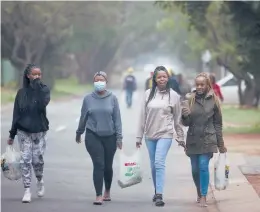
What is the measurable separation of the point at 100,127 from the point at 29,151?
1.00m

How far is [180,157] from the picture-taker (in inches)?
687

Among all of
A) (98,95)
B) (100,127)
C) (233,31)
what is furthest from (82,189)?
(233,31)

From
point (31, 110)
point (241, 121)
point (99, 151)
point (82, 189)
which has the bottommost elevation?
point (82, 189)

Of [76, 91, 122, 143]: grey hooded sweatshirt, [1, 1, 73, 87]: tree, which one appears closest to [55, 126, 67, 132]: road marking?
[76, 91, 122, 143]: grey hooded sweatshirt

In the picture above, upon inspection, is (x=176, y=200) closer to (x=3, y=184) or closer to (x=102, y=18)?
(x=3, y=184)

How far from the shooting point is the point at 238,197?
11516 millimetres

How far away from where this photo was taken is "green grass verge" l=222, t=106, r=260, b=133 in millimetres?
24031

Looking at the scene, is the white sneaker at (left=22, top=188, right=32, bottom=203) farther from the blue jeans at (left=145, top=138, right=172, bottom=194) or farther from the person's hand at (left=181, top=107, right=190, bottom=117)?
the person's hand at (left=181, top=107, right=190, bottom=117)

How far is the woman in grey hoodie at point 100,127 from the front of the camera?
10883 millimetres

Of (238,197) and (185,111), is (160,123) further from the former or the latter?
(238,197)

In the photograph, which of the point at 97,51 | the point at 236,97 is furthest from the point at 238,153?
the point at 97,51

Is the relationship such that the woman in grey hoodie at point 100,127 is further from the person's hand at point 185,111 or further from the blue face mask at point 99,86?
the person's hand at point 185,111

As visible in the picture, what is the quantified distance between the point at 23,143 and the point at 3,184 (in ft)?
6.26

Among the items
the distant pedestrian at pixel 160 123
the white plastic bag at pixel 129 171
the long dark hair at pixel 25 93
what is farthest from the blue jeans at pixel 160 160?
the long dark hair at pixel 25 93
